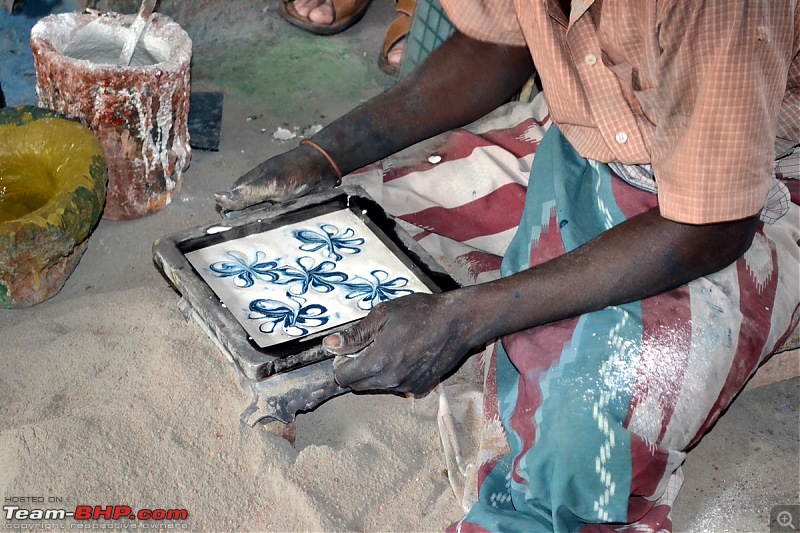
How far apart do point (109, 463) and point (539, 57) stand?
1.32m

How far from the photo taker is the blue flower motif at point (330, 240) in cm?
213

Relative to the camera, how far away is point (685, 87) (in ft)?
5.43

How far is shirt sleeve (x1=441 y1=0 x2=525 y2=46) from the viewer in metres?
2.22

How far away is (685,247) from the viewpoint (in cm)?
174

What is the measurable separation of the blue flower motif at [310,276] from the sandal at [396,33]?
1.73 meters

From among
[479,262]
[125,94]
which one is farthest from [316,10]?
[479,262]

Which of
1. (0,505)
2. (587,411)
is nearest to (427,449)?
(587,411)

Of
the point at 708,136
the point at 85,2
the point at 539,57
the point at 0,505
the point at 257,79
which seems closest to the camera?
the point at 708,136

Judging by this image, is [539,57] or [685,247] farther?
[539,57]

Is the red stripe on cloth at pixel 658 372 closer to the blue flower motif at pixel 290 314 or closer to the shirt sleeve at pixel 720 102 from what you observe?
the shirt sleeve at pixel 720 102

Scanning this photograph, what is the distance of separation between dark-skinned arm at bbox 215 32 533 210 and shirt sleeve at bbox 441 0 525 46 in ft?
0.21

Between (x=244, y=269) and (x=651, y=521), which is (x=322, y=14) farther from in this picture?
(x=651, y=521)

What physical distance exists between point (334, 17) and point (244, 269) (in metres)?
2.23

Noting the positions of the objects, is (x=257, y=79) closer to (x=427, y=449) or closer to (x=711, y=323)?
(x=427, y=449)
